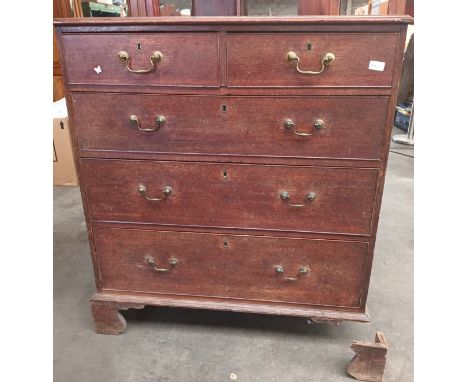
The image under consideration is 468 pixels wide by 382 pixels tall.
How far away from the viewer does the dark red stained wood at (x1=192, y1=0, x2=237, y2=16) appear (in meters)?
1.34

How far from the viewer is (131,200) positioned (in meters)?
1.28

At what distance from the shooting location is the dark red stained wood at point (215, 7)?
52.6 inches

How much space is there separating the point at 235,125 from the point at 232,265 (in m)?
0.52

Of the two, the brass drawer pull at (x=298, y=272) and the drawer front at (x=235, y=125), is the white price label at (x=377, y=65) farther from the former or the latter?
the brass drawer pull at (x=298, y=272)

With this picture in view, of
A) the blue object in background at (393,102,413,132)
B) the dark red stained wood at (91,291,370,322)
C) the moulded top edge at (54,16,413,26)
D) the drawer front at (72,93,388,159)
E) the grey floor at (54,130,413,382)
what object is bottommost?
the grey floor at (54,130,413,382)

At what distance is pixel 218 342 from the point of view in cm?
144

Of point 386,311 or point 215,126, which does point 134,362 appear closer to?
point 215,126

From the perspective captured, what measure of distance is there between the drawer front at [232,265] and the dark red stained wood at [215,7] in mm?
842

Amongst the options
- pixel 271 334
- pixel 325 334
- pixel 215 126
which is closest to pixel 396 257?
pixel 325 334

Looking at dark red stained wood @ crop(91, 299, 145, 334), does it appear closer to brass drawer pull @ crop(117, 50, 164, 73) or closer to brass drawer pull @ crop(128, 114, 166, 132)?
brass drawer pull @ crop(128, 114, 166, 132)

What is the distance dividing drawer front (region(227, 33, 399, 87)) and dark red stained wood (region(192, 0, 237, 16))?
374 mm

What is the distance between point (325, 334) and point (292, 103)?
97 centimetres

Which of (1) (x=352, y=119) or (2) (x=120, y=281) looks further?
(2) (x=120, y=281)

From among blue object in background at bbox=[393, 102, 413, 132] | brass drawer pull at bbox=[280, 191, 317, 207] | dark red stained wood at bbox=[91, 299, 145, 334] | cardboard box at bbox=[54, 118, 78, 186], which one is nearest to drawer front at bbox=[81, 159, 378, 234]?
brass drawer pull at bbox=[280, 191, 317, 207]
